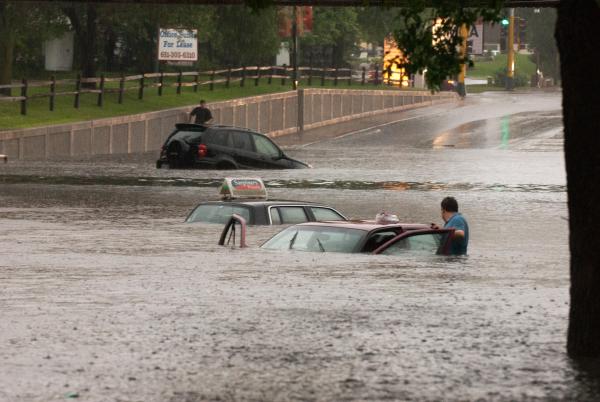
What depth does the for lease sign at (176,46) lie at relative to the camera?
6588cm

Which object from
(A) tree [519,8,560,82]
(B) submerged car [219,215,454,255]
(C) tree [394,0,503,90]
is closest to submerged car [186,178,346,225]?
(B) submerged car [219,215,454,255]

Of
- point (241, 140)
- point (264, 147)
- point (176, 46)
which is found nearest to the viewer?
point (241, 140)

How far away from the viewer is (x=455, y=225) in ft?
73.3

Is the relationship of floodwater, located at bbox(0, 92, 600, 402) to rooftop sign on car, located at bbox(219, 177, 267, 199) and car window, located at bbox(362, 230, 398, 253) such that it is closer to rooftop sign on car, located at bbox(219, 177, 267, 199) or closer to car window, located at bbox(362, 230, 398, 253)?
car window, located at bbox(362, 230, 398, 253)

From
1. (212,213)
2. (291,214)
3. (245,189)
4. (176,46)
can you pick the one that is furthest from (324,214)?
(176,46)

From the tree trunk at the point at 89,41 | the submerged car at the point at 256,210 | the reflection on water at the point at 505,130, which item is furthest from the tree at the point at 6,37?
the submerged car at the point at 256,210

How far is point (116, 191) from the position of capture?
37.2m

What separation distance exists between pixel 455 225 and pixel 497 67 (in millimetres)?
151656

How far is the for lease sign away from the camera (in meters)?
65.9

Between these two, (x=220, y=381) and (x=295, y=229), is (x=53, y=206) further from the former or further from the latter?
(x=220, y=381)

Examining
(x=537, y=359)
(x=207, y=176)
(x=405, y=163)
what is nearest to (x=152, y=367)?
(x=537, y=359)

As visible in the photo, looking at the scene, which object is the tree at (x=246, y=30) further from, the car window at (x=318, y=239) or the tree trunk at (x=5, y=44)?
the car window at (x=318, y=239)

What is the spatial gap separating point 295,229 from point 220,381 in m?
10.4

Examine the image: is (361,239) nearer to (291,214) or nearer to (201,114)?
(291,214)
